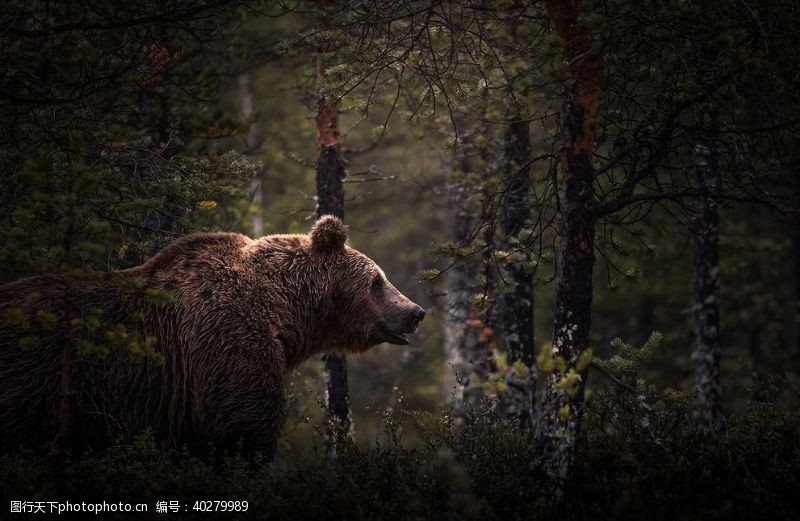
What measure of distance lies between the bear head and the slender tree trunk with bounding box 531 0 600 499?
2219 mm

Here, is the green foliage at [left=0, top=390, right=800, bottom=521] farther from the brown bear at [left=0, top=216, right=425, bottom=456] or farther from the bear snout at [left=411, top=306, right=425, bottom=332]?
the bear snout at [left=411, top=306, right=425, bottom=332]

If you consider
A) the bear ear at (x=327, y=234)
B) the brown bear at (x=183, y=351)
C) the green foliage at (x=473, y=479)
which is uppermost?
the bear ear at (x=327, y=234)

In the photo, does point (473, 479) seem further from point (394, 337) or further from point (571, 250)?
point (394, 337)

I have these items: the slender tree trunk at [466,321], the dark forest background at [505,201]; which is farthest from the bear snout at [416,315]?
the slender tree trunk at [466,321]

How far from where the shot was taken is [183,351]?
7.14m

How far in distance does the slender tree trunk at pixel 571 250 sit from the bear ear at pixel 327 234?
105 inches

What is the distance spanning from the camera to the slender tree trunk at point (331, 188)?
964cm

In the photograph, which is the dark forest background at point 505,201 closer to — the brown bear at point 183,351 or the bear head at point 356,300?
the brown bear at point 183,351

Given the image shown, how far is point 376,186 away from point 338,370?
13435mm

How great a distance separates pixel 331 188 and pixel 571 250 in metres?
4.17

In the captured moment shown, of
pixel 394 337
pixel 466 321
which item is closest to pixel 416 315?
pixel 394 337

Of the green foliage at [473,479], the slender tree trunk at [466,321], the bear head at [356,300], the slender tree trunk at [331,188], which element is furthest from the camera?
the slender tree trunk at [466,321]

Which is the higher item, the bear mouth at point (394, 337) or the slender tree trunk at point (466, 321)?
the slender tree trunk at point (466, 321)

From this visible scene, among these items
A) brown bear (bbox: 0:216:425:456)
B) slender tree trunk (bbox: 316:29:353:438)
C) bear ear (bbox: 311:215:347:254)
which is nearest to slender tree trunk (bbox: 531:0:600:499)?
brown bear (bbox: 0:216:425:456)
